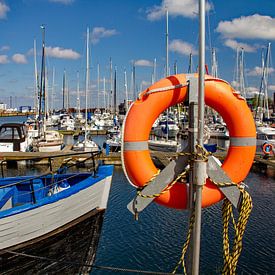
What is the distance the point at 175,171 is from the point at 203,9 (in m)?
1.85

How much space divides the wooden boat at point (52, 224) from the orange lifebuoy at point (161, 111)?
285cm

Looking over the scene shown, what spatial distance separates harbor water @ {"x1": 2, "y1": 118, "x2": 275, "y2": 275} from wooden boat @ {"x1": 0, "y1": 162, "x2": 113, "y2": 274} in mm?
1860

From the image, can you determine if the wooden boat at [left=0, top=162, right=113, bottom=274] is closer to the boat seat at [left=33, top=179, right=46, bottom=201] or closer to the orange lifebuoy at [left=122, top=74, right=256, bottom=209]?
the boat seat at [left=33, top=179, right=46, bottom=201]

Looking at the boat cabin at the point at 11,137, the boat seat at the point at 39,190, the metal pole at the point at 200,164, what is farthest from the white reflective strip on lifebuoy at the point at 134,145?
the boat cabin at the point at 11,137

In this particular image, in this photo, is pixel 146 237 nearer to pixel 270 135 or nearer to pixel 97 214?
pixel 97 214

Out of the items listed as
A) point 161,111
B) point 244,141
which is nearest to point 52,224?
point 161,111

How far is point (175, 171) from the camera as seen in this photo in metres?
3.97

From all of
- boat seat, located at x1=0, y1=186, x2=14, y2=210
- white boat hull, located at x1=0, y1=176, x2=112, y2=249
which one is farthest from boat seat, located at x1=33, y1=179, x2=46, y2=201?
white boat hull, located at x1=0, y1=176, x2=112, y2=249

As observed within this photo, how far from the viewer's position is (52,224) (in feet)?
22.6

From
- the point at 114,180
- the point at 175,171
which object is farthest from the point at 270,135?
the point at 175,171

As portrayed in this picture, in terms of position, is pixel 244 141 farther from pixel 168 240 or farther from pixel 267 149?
pixel 267 149

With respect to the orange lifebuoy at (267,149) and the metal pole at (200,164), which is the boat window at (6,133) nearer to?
the orange lifebuoy at (267,149)

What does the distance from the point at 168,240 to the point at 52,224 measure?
5.06m

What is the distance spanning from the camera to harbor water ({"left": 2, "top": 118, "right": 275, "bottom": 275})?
9.33 meters
